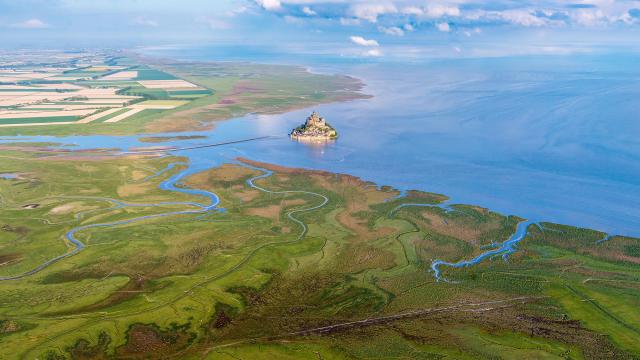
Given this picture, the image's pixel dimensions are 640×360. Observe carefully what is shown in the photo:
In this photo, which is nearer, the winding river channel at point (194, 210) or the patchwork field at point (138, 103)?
the winding river channel at point (194, 210)

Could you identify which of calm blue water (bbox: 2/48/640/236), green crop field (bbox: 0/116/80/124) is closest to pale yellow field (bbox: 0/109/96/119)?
green crop field (bbox: 0/116/80/124)

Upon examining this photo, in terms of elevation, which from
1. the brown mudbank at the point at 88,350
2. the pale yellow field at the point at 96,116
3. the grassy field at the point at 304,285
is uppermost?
the pale yellow field at the point at 96,116

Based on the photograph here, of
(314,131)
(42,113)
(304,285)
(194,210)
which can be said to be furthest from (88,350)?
(42,113)

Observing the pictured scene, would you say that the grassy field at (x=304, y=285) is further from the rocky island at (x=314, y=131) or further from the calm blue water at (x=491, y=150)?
the rocky island at (x=314, y=131)

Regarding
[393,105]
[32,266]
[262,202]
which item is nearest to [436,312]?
[262,202]

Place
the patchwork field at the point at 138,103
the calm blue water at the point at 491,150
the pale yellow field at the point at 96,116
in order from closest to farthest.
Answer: the calm blue water at the point at 491,150, the patchwork field at the point at 138,103, the pale yellow field at the point at 96,116

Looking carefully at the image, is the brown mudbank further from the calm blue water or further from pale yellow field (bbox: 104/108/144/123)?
pale yellow field (bbox: 104/108/144/123)

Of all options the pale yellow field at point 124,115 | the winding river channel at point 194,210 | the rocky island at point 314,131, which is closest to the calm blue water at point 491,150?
the rocky island at point 314,131

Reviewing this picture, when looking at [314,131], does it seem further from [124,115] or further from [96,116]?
[96,116]
